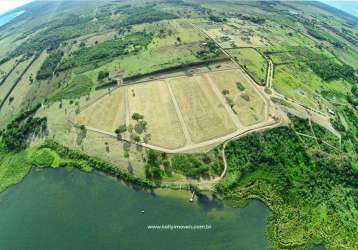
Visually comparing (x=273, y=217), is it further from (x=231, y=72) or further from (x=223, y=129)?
(x=231, y=72)

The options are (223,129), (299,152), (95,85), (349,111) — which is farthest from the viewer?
(95,85)

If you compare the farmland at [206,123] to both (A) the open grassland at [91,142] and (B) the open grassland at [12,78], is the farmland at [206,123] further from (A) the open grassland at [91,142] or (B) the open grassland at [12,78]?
(B) the open grassland at [12,78]

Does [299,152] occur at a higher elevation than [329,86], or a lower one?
higher

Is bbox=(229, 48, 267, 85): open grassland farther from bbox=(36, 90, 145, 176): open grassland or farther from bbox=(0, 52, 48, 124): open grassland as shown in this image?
bbox=(0, 52, 48, 124): open grassland

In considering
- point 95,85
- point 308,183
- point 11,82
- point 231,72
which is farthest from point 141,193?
point 11,82

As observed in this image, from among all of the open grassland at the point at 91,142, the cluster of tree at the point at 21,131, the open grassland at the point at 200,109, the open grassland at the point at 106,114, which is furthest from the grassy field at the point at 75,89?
the open grassland at the point at 200,109

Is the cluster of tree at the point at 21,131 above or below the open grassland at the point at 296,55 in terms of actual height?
above
